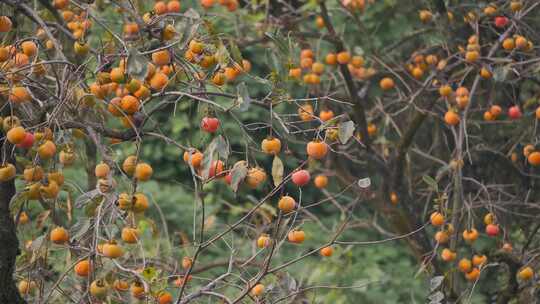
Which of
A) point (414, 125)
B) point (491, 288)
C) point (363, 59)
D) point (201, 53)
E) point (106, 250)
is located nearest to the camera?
point (106, 250)

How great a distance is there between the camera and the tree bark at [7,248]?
6.18 feet

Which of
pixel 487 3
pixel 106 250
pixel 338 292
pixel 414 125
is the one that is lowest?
pixel 338 292

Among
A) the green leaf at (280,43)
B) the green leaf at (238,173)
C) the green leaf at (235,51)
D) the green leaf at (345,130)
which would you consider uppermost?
the green leaf at (235,51)

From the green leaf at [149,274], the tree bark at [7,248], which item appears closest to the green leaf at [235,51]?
the green leaf at [149,274]

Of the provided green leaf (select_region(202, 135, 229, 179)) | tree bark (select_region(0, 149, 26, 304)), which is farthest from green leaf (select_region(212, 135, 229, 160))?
tree bark (select_region(0, 149, 26, 304))

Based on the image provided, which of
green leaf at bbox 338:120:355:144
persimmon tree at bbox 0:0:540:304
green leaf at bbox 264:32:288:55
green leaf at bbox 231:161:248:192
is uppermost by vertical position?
green leaf at bbox 264:32:288:55

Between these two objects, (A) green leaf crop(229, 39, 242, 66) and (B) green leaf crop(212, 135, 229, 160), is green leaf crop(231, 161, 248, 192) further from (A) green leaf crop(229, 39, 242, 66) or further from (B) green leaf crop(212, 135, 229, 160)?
(A) green leaf crop(229, 39, 242, 66)

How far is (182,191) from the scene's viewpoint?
540cm

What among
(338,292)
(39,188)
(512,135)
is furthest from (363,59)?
(39,188)

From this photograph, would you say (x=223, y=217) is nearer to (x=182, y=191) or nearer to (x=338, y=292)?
(x=182, y=191)

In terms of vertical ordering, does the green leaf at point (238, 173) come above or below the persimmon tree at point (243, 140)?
above

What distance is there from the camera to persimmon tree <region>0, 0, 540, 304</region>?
1.67 meters

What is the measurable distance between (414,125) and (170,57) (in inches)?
65.1

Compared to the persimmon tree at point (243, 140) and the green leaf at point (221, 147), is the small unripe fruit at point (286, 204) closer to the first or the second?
the persimmon tree at point (243, 140)
